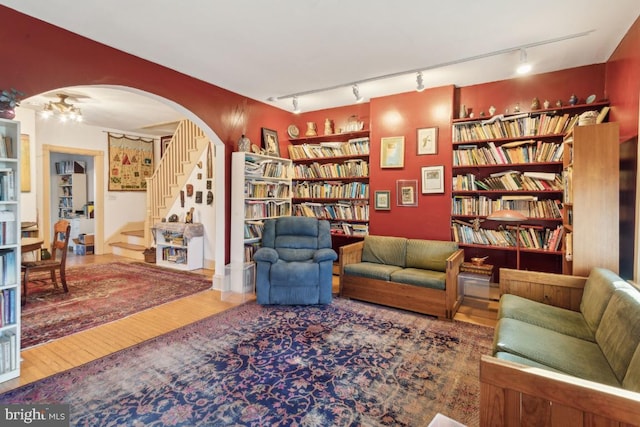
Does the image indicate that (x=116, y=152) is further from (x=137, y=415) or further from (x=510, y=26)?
(x=510, y=26)

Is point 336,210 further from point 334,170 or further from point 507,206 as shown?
point 507,206

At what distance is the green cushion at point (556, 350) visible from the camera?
5.14 ft

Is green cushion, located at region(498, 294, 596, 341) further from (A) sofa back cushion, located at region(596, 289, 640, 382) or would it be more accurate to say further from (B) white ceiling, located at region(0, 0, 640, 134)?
(B) white ceiling, located at region(0, 0, 640, 134)

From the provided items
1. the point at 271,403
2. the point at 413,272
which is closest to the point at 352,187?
the point at 413,272

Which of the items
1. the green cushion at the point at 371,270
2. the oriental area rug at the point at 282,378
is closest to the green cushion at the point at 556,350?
the oriental area rug at the point at 282,378

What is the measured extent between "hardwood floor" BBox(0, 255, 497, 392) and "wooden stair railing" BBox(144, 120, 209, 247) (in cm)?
268

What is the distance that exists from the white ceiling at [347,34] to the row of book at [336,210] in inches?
69.3

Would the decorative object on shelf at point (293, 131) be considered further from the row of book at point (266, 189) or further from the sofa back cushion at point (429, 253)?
the sofa back cushion at point (429, 253)

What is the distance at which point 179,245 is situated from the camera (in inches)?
219

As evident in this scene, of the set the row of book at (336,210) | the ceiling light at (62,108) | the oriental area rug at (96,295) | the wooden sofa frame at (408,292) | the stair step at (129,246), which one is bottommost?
the oriental area rug at (96,295)

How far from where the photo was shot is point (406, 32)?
2693 millimetres

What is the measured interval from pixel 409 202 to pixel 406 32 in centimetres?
212

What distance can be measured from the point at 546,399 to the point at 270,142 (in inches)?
169

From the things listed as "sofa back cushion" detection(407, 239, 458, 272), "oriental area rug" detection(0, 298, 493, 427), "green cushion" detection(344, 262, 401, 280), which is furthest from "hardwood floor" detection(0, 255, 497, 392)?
"green cushion" detection(344, 262, 401, 280)
